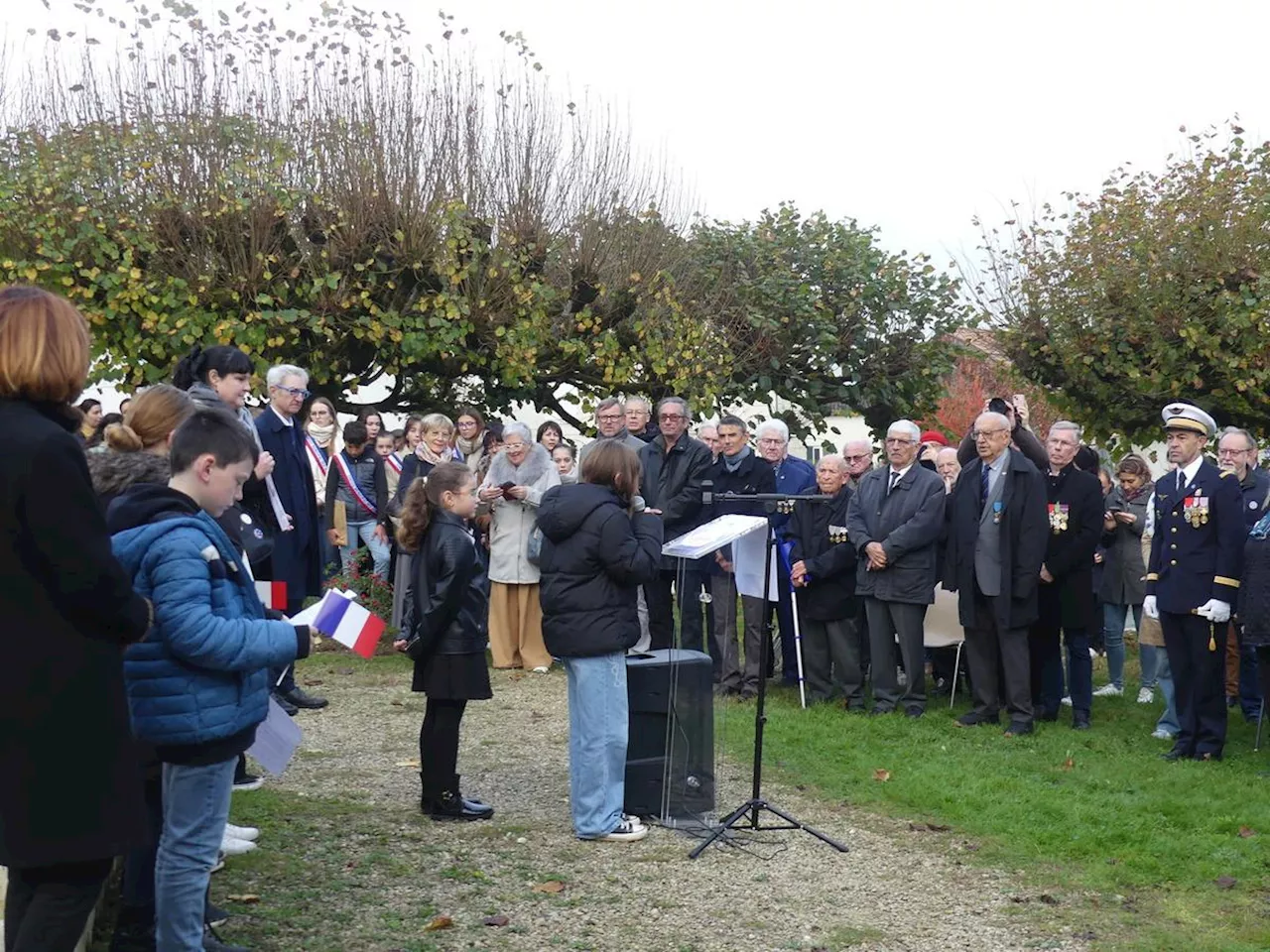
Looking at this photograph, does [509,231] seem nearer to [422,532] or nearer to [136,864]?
[422,532]

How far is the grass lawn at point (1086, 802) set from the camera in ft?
21.0

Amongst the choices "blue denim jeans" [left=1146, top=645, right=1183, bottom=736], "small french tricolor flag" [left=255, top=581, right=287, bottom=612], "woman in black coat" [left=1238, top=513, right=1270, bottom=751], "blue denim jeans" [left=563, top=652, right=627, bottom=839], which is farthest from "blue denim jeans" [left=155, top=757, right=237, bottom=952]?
"blue denim jeans" [left=1146, top=645, right=1183, bottom=736]

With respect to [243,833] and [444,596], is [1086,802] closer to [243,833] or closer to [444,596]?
[444,596]

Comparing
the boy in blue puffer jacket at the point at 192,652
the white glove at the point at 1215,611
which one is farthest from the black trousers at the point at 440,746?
the white glove at the point at 1215,611

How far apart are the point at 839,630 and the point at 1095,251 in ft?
25.7

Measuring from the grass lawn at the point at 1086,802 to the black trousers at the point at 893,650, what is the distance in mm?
285

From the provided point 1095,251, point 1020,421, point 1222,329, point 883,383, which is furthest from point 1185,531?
point 883,383

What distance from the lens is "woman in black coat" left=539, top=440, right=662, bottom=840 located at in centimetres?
703

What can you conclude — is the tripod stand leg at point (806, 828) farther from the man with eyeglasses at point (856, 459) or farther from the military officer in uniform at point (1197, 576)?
the man with eyeglasses at point (856, 459)

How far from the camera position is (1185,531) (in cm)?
945

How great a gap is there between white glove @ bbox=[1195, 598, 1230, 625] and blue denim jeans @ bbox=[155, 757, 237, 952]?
6.86 meters

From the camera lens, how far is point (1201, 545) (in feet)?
30.8

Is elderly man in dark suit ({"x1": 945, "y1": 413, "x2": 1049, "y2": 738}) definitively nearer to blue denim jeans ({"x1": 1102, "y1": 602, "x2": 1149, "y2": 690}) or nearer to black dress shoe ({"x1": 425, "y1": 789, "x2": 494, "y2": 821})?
blue denim jeans ({"x1": 1102, "y1": 602, "x2": 1149, "y2": 690})

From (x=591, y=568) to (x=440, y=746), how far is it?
4.55 ft
